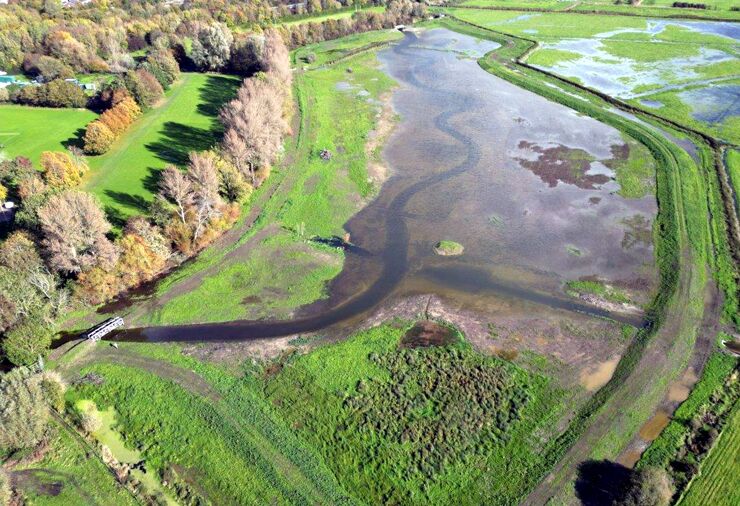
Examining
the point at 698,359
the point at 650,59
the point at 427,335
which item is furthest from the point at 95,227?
the point at 650,59

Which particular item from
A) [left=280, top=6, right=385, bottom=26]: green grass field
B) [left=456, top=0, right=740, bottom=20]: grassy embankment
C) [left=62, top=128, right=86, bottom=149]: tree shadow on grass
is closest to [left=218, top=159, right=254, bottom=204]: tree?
[left=62, top=128, right=86, bottom=149]: tree shadow on grass

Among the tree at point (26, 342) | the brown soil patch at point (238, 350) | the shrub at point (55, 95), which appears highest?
the shrub at point (55, 95)

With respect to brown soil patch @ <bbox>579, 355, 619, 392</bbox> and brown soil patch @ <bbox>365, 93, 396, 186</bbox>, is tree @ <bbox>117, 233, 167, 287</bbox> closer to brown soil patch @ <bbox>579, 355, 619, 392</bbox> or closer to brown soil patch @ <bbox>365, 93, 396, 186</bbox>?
brown soil patch @ <bbox>365, 93, 396, 186</bbox>

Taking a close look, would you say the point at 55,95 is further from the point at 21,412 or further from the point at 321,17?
the point at 321,17

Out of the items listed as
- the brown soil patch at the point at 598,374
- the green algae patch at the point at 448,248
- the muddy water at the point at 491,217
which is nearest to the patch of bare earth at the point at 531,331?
the brown soil patch at the point at 598,374

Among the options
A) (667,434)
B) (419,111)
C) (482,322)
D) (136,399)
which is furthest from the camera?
(419,111)

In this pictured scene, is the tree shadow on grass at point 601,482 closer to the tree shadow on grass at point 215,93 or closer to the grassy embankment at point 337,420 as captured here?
the grassy embankment at point 337,420

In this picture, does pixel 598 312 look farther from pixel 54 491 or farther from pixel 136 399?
pixel 54 491

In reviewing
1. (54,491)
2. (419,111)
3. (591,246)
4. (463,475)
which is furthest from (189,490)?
(419,111)
